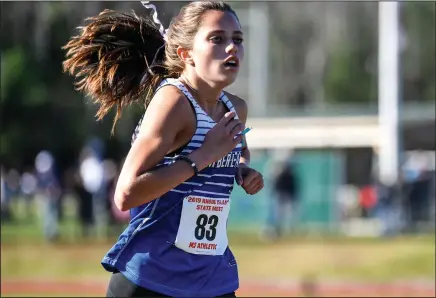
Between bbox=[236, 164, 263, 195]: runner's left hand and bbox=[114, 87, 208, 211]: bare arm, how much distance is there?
0.43 meters

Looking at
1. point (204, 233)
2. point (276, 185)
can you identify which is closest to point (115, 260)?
point (204, 233)

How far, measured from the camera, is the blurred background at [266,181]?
619 inches

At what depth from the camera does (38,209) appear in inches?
1516

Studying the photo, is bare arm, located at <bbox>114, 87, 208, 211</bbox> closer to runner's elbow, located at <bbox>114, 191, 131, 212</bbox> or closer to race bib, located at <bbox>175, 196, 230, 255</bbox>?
runner's elbow, located at <bbox>114, 191, 131, 212</bbox>

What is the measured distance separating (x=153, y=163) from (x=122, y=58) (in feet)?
3.15

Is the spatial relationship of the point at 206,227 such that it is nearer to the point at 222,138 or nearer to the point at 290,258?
the point at 222,138

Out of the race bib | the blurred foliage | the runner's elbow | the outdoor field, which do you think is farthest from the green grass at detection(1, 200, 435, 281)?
the runner's elbow

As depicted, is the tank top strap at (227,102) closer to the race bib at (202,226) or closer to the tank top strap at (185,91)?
the tank top strap at (185,91)

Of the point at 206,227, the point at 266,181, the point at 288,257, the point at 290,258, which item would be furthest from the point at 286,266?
the point at 206,227

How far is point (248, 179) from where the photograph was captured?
15.6 ft

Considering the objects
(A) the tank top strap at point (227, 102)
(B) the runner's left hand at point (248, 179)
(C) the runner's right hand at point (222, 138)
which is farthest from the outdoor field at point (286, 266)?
(C) the runner's right hand at point (222, 138)

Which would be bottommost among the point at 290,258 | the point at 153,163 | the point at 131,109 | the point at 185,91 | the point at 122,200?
the point at 122,200

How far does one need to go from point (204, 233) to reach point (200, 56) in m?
0.76

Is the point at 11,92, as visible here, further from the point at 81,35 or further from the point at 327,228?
the point at 81,35
